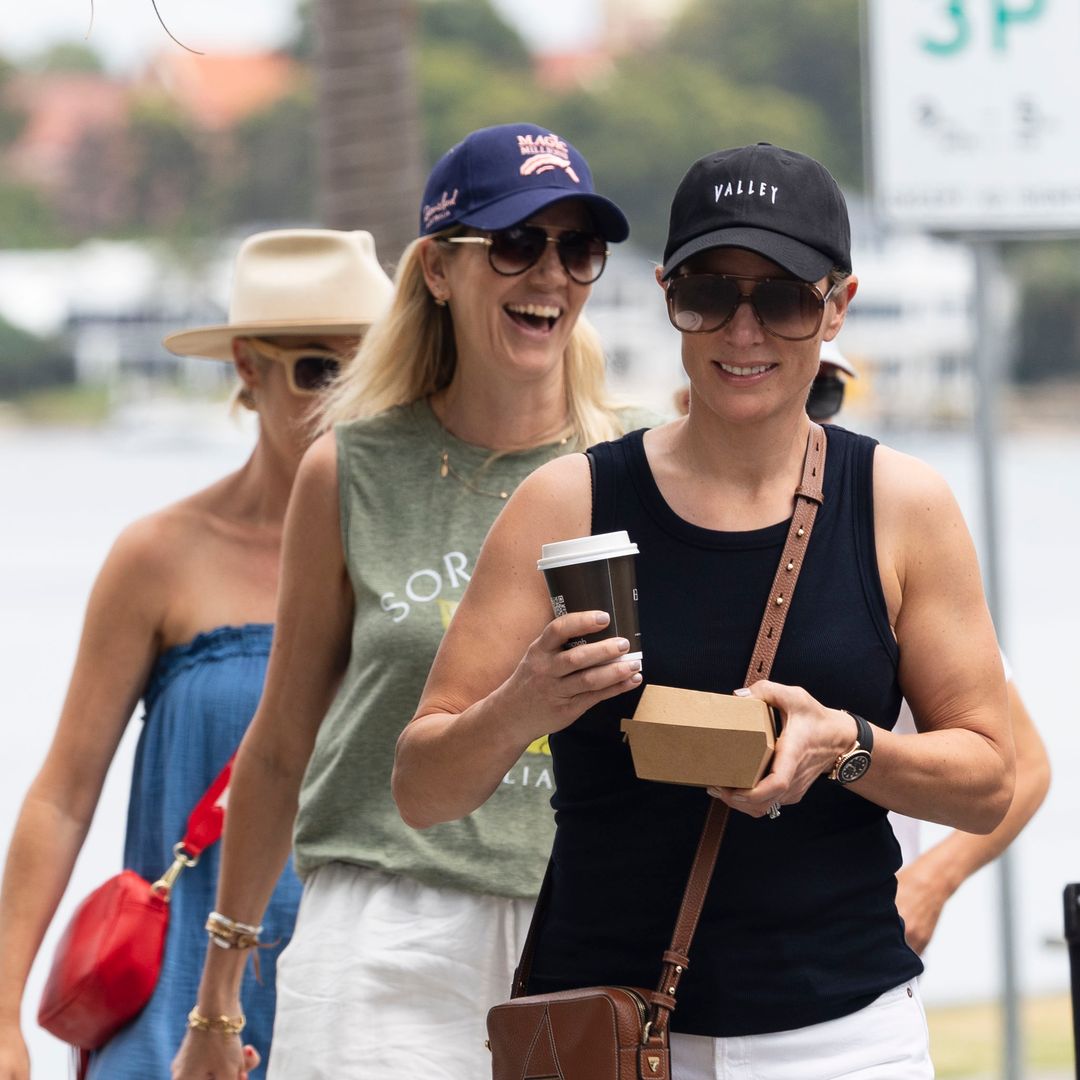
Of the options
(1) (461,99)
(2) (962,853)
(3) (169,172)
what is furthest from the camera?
(3) (169,172)

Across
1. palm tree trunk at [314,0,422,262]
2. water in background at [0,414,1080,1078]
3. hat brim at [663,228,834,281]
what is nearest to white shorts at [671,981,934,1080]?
hat brim at [663,228,834,281]

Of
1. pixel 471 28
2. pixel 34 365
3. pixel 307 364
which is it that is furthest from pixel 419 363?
pixel 471 28

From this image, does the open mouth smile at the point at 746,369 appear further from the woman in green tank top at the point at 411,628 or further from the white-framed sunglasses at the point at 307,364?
the white-framed sunglasses at the point at 307,364

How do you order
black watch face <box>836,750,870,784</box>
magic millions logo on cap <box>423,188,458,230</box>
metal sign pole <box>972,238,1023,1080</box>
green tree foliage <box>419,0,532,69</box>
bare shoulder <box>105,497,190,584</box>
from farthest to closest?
green tree foliage <box>419,0,532,69</box> < metal sign pole <box>972,238,1023,1080</box> < bare shoulder <box>105,497,190,584</box> < magic millions logo on cap <box>423,188,458,230</box> < black watch face <box>836,750,870,784</box>

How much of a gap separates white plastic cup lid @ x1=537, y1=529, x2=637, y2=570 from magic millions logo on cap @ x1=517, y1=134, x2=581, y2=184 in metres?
1.09

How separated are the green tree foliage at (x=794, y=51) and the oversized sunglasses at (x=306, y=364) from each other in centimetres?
6522

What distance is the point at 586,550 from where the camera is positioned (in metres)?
1.93

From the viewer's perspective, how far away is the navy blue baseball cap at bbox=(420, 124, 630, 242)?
2862 mm

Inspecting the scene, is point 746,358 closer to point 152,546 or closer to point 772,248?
point 772,248

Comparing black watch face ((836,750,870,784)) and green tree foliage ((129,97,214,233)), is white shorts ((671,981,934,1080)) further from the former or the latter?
green tree foliage ((129,97,214,233))

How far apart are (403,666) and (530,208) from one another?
2.29 ft

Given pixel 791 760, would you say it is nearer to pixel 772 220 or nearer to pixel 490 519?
pixel 772 220

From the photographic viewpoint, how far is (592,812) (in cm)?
221

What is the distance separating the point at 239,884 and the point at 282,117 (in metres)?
66.0
